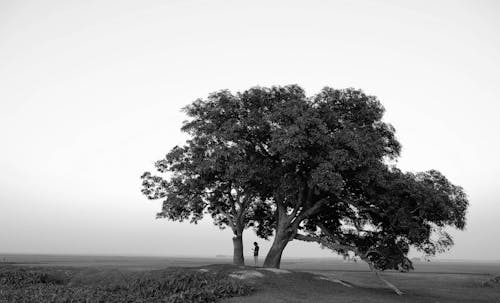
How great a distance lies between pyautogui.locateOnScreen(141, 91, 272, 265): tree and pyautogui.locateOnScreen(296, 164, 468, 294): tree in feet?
20.5

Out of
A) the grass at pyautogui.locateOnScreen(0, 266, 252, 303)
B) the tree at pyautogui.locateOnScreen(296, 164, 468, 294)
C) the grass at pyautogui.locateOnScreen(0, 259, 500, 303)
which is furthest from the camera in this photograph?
the tree at pyautogui.locateOnScreen(296, 164, 468, 294)

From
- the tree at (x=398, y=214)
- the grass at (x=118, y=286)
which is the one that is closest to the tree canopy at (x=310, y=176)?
the tree at (x=398, y=214)

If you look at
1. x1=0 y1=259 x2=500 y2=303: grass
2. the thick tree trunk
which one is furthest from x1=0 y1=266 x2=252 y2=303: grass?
the thick tree trunk

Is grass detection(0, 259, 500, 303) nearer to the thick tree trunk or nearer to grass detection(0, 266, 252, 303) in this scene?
grass detection(0, 266, 252, 303)

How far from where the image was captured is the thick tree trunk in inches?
1574

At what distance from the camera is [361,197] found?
40.1 m

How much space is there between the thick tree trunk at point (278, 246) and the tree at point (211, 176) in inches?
110

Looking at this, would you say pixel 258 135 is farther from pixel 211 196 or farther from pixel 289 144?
pixel 211 196

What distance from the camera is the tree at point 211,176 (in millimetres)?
35906

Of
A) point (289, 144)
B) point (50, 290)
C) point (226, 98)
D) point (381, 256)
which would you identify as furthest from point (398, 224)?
point (50, 290)

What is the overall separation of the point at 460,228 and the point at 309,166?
1266cm

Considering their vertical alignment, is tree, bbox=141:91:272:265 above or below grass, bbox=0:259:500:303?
above

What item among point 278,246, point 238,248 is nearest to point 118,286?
point 238,248

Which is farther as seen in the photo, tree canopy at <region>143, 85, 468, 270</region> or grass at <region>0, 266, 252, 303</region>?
tree canopy at <region>143, 85, 468, 270</region>
